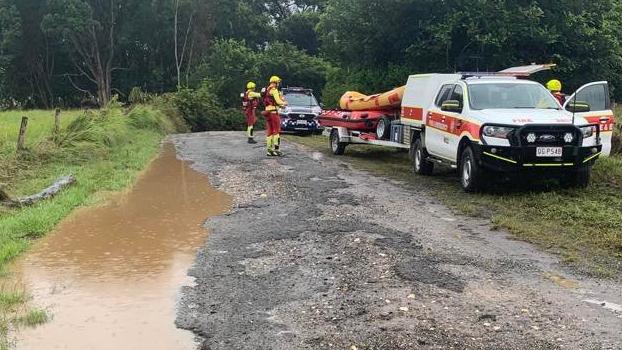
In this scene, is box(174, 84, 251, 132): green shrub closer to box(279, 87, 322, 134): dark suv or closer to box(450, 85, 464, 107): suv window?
box(279, 87, 322, 134): dark suv

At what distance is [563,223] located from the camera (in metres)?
7.86

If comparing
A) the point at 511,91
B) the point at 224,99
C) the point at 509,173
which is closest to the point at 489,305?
the point at 509,173

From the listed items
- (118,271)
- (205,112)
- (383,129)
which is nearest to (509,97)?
(383,129)

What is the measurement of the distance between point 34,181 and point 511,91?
332 inches

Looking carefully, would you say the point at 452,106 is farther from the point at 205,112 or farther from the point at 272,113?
the point at 205,112

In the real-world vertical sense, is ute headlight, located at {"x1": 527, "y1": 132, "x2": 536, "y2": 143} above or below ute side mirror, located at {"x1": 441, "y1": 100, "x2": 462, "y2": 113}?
below

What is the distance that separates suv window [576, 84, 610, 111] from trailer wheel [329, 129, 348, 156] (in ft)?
19.9

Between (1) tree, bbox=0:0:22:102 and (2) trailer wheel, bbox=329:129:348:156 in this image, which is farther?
(1) tree, bbox=0:0:22:102

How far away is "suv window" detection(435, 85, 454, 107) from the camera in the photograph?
1137 centimetres

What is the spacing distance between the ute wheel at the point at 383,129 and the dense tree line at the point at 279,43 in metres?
4.59

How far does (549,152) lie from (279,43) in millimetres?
33343

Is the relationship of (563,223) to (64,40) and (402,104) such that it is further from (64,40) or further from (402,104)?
(64,40)

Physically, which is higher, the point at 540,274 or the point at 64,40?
the point at 64,40

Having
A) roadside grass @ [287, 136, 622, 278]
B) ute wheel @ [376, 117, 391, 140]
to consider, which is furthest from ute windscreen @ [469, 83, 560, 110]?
ute wheel @ [376, 117, 391, 140]
